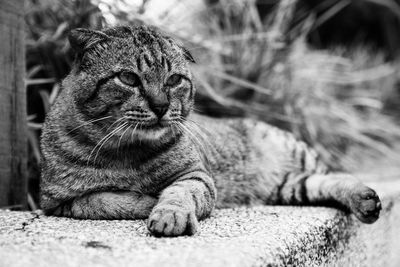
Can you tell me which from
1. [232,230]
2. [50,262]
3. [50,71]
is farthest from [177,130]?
[50,71]

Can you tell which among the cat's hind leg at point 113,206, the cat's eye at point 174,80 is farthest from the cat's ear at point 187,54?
the cat's hind leg at point 113,206

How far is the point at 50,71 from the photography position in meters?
2.73

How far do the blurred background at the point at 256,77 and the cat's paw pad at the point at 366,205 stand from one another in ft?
4.19

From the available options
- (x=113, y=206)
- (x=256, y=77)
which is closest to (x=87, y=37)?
(x=113, y=206)

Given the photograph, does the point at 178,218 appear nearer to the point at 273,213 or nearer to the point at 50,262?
the point at 50,262

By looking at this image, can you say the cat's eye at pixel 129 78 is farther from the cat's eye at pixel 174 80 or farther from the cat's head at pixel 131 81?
the cat's eye at pixel 174 80

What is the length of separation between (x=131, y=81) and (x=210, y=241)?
→ 2.16ft

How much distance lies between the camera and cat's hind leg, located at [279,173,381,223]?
1.77m

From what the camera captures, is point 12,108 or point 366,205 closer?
point 366,205

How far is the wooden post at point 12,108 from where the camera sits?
6.31ft

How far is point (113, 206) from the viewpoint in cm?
159

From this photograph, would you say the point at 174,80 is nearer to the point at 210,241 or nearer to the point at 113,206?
the point at 113,206

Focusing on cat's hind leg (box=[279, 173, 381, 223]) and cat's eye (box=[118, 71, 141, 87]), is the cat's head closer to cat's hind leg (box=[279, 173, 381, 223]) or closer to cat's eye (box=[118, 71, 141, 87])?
cat's eye (box=[118, 71, 141, 87])

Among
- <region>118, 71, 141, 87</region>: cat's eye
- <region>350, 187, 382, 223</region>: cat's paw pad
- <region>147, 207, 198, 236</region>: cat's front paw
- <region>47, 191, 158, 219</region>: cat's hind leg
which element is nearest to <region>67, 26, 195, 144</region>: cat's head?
<region>118, 71, 141, 87</region>: cat's eye
